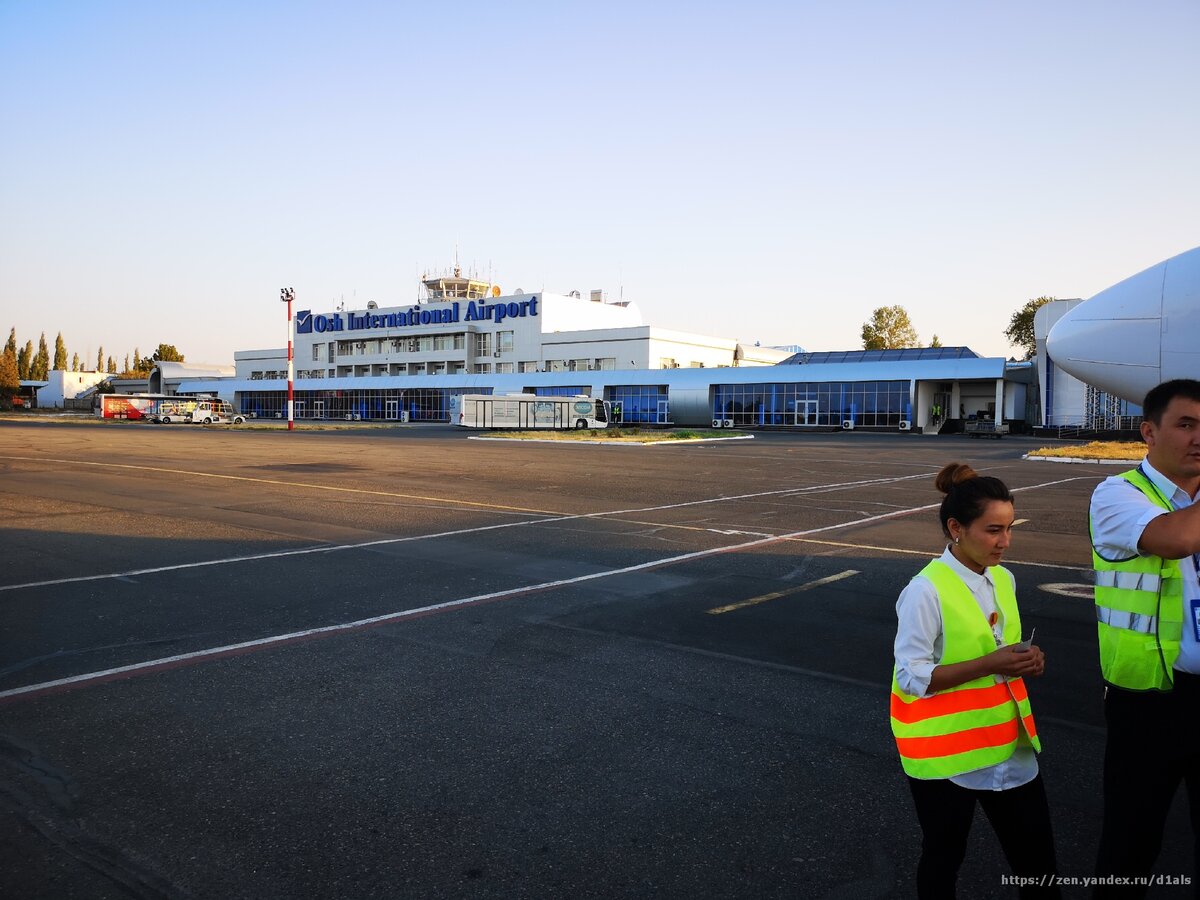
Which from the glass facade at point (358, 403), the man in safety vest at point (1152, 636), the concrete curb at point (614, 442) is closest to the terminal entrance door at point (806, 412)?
the concrete curb at point (614, 442)

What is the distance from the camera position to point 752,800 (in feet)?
13.3

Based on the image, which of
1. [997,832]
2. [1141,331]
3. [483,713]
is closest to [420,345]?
[1141,331]

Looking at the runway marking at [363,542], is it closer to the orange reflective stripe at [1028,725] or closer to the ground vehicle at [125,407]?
the orange reflective stripe at [1028,725]

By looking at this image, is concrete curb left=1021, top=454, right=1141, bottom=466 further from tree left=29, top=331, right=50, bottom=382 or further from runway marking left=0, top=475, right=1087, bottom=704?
tree left=29, top=331, right=50, bottom=382

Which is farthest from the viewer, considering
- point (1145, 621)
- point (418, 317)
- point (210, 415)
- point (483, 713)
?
point (418, 317)

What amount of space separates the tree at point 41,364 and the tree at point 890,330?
146859mm

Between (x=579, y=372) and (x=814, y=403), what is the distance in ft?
70.2

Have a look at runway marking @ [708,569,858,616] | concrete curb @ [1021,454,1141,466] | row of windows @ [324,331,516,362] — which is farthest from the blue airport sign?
runway marking @ [708,569,858,616]

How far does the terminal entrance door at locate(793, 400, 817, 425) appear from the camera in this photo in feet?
209

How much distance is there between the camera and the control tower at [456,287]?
101250 millimetres

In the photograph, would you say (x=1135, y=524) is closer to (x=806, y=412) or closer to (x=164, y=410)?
(x=806, y=412)

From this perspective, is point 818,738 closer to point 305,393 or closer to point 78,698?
point 78,698

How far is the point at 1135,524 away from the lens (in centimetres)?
285

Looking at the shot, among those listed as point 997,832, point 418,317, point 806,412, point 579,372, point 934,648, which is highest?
point 418,317
